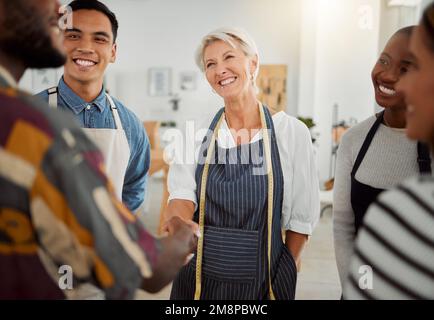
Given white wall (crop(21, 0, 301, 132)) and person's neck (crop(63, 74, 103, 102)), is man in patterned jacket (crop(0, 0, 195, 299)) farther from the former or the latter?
white wall (crop(21, 0, 301, 132))

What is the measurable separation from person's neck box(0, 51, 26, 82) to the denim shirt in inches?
22.8

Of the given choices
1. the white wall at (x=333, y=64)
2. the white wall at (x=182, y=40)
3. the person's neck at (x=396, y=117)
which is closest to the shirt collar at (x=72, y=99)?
the person's neck at (x=396, y=117)

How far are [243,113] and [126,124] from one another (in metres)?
0.40

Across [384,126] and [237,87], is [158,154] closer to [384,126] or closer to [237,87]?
[237,87]

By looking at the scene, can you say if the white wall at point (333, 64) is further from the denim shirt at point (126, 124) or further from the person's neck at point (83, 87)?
the person's neck at point (83, 87)

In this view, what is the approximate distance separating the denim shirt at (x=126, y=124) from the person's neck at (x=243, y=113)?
0.32 meters

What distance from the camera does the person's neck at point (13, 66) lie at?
58 cm

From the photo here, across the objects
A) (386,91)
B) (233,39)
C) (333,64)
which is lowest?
(386,91)

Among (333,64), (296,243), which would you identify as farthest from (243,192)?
(333,64)

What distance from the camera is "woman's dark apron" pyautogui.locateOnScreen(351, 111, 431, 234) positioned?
3.11 ft

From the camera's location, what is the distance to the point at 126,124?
50.0 inches

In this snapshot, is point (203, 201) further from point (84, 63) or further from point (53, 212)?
point (53, 212)
